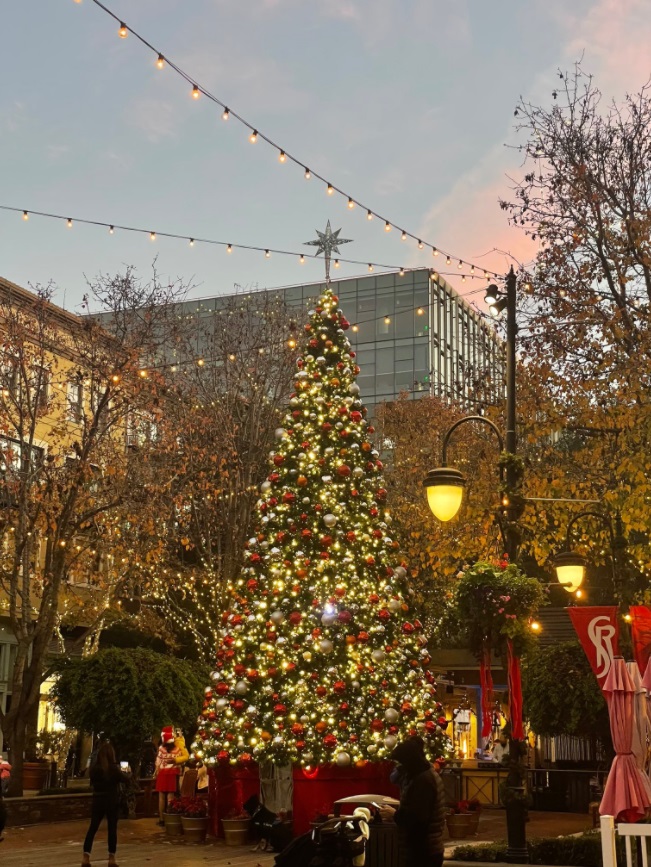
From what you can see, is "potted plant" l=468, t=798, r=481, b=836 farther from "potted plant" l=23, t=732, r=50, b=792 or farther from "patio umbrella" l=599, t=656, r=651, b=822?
"potted plant" l=23, t=732, r=50, b=792

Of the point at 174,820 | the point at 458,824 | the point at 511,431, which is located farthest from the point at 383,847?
the point at 174,820

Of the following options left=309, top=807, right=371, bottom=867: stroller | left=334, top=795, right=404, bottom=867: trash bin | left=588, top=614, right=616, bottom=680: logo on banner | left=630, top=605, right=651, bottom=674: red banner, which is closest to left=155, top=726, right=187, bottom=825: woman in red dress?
left=334, top=795, right=404, bottom=867: trash bin

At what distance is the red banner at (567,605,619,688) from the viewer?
9617 mm

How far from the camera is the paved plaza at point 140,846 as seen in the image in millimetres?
14281

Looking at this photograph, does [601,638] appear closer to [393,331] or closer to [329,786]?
[329,786]

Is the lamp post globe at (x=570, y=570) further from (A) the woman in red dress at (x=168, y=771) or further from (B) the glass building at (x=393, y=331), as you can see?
(B) the glass building at (x=393, y=331)

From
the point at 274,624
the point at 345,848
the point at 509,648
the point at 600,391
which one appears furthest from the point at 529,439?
the point at 345,848

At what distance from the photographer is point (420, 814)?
8539 millimetres

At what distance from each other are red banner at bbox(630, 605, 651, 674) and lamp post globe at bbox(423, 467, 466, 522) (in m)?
2.11

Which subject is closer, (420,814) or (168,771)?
(420,814)

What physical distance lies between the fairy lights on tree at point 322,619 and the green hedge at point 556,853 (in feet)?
14.0

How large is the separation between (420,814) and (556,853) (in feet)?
11.1

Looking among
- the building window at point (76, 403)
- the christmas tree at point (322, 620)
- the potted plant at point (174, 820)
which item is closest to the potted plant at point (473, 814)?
the christmas tree at point (322, 620)

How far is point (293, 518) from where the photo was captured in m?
→ 17.2
